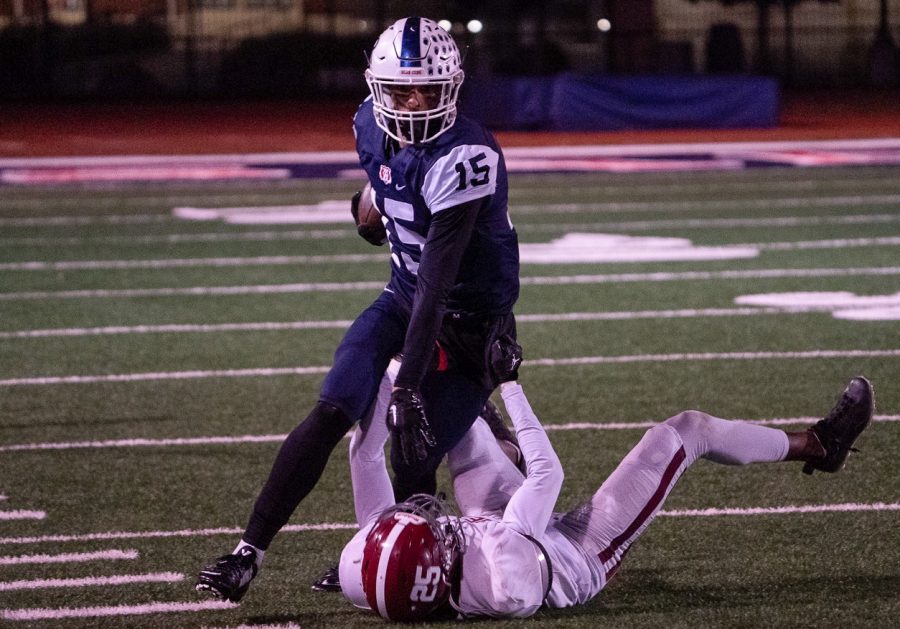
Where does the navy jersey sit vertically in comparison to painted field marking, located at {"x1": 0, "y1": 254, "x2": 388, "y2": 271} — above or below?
above

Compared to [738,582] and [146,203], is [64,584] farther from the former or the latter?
[146,203]

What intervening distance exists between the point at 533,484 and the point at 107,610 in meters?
1.19

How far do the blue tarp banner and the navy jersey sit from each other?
15106 mm

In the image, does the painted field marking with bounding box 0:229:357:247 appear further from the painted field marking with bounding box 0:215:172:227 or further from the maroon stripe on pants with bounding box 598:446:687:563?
the maroon stripe on pants with bounding box 598:446:687:563

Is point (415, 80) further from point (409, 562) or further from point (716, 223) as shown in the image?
point (716, 223)

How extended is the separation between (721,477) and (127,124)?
1868 centimetres

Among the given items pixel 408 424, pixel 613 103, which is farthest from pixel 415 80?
pixel 613 103

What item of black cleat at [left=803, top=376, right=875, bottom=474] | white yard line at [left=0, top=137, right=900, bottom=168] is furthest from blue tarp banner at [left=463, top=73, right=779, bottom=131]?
black cleat at [left=803, top=376, right=875, bottom=474]

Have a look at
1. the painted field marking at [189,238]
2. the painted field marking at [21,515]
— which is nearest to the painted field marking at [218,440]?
the painted field marking at [21,515]

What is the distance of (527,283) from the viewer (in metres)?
8.99

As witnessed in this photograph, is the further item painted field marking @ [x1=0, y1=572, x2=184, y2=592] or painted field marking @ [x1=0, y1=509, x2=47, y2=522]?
painted field marking @ [x1=0, y1=509, x2=47, y2=522]

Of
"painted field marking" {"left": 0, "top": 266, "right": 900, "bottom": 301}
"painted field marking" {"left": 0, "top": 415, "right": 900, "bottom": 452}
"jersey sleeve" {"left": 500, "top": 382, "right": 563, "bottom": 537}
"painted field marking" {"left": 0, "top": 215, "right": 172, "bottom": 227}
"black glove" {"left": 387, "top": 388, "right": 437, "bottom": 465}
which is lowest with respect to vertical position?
"painted field marking" {"left": 0, "top": 215, "right": 172, "bottom": 227}

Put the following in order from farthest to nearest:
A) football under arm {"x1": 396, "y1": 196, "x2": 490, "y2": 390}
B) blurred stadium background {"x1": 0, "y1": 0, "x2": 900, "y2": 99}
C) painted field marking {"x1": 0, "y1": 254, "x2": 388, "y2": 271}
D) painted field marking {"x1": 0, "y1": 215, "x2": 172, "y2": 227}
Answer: blurred stadium background {"x1": 0, "y1": 0, "x2": 900, "y2": 99}, painted field marking {"x1": 0, "y1": 215, "x2": 172, "y2": 227}, painted field marking {"x1": 0, "y1": 254, "x2": 388, "y2": 271}, football under arm {"x1": 396, "y1": 196, "x2": 490, "y2": 390}

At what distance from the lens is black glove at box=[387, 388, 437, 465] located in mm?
3787
